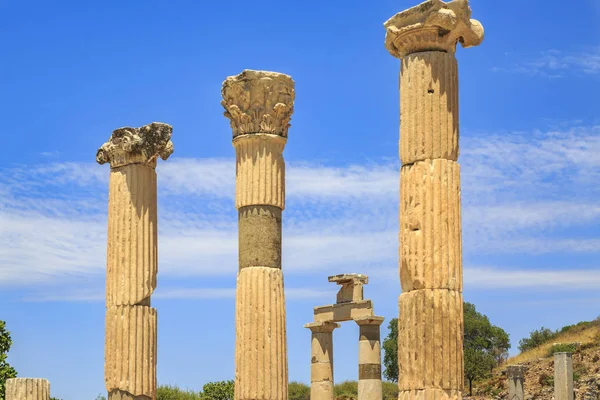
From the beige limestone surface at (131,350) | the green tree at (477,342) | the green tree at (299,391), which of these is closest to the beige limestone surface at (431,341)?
the beige limestone surface at (131,350)

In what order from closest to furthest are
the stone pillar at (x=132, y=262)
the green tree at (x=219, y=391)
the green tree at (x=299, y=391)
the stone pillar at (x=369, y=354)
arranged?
the stone pillar at (x=132, y=262)
the stone pillar at (x=369, y=354)
the green tree at (x=219, y=391)
the green tree at (x=299, y=391)

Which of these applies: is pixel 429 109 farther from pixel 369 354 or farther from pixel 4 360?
pixel 4 360

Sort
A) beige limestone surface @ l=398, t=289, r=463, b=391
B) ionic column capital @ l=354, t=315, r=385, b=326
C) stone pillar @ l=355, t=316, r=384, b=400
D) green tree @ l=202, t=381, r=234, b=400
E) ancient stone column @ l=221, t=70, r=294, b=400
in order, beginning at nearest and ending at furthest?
beige limestone surface @ l=398, t=289, r=463, b=391 → ancient stone column @ l=221, t=70, r=294, b=400 → ionic column capital @ l=354, t=315, r=385, b=326 → stone pillar @ l=355, t=316, r=384, b=400 → green tree @ l=202, t=381, r=234, b=400

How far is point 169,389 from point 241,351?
29.8 meters

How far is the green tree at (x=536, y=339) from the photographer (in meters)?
63.4

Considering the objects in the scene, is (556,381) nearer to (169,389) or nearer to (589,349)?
(589,349)

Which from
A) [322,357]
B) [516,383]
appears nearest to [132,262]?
[322,357]

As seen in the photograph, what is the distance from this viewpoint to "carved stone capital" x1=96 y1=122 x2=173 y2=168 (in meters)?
21.8

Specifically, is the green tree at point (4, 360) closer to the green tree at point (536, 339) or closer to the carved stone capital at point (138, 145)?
the carved stone capital at point (138, 145)

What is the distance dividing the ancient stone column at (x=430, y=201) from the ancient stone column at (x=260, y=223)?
478 centimetres

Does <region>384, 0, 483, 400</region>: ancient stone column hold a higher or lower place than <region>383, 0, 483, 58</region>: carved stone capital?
lower

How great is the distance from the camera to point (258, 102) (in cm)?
2178

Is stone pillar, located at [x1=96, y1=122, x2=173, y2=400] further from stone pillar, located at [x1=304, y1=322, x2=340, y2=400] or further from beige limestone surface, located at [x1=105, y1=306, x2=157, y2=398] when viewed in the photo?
stone pillar, located at [x1=304, y1=322, x2=340, y2=400]

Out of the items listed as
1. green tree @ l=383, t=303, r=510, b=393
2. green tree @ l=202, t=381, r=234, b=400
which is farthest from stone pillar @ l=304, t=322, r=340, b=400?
green tree @ l=383, t=303, r=510, b=393
